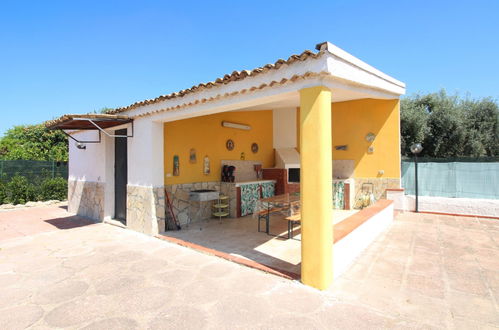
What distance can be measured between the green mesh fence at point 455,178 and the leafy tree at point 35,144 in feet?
81.8

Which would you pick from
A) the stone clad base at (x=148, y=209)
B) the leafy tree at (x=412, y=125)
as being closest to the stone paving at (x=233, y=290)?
the stone clad base at (x=148, y=209)

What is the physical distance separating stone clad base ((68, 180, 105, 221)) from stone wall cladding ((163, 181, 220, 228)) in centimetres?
392

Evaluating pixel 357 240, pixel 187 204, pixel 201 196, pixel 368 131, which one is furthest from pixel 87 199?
pixel 368 131

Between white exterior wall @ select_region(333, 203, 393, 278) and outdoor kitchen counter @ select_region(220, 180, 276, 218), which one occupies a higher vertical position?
outdoor kitchen counter @ select_region(220, 180, 276, 218)

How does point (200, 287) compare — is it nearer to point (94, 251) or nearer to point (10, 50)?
point (94, 251)

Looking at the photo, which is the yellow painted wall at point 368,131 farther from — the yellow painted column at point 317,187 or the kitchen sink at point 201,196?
the yellow painted column at point 317,187

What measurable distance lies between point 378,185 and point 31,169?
68.5ft

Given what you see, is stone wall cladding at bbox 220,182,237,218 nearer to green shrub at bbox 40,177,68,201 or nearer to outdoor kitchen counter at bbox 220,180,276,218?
outdoor kitchen counter at bbox 220,180,276,218

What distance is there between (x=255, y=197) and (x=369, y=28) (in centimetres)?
800

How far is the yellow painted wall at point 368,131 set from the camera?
35.9 ft

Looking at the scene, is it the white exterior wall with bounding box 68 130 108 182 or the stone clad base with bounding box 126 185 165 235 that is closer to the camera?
the stone clad base with bounding box 126 185 165 235

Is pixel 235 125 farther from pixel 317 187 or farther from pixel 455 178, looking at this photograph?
pixel 455 178

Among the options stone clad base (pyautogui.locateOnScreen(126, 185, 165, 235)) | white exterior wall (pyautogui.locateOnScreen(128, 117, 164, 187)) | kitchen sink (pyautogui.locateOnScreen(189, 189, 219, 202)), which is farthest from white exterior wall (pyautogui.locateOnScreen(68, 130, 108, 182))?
kitchen sink (pyautogui.locateOnScreen(189, 189, 219, 202))

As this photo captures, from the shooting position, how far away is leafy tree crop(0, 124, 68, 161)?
21.0m
